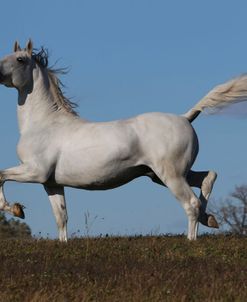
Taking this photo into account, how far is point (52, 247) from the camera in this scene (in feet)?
43.2

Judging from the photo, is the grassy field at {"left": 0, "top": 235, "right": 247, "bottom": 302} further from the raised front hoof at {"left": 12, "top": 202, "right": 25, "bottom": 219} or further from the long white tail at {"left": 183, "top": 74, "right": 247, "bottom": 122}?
the long white tail at {"left": 183, "top": 74, "right": 247, "bottom": 122}

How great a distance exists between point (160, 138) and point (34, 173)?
205 centimetres

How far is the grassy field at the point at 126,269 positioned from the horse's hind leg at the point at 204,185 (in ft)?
1.12

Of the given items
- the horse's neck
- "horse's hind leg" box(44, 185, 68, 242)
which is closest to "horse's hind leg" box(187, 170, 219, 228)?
"horse's hind leg" box(44, 185, 68, 242)

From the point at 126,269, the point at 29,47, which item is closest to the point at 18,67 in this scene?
the point at 29,47

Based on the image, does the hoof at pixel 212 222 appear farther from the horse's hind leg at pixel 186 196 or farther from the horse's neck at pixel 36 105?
the horse's neck at pixel 36 105

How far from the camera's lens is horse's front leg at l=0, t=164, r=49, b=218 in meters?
14.3

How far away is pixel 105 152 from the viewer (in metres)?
14.4

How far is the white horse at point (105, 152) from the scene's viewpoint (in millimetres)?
14258

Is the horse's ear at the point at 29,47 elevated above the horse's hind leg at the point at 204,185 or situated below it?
above

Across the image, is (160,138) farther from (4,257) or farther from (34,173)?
(4,257)

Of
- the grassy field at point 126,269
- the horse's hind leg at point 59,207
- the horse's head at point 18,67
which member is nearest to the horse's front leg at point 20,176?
the grassy field at point 126,269

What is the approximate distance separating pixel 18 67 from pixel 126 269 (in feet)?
18.1

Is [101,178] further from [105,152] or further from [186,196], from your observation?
[186,196]
